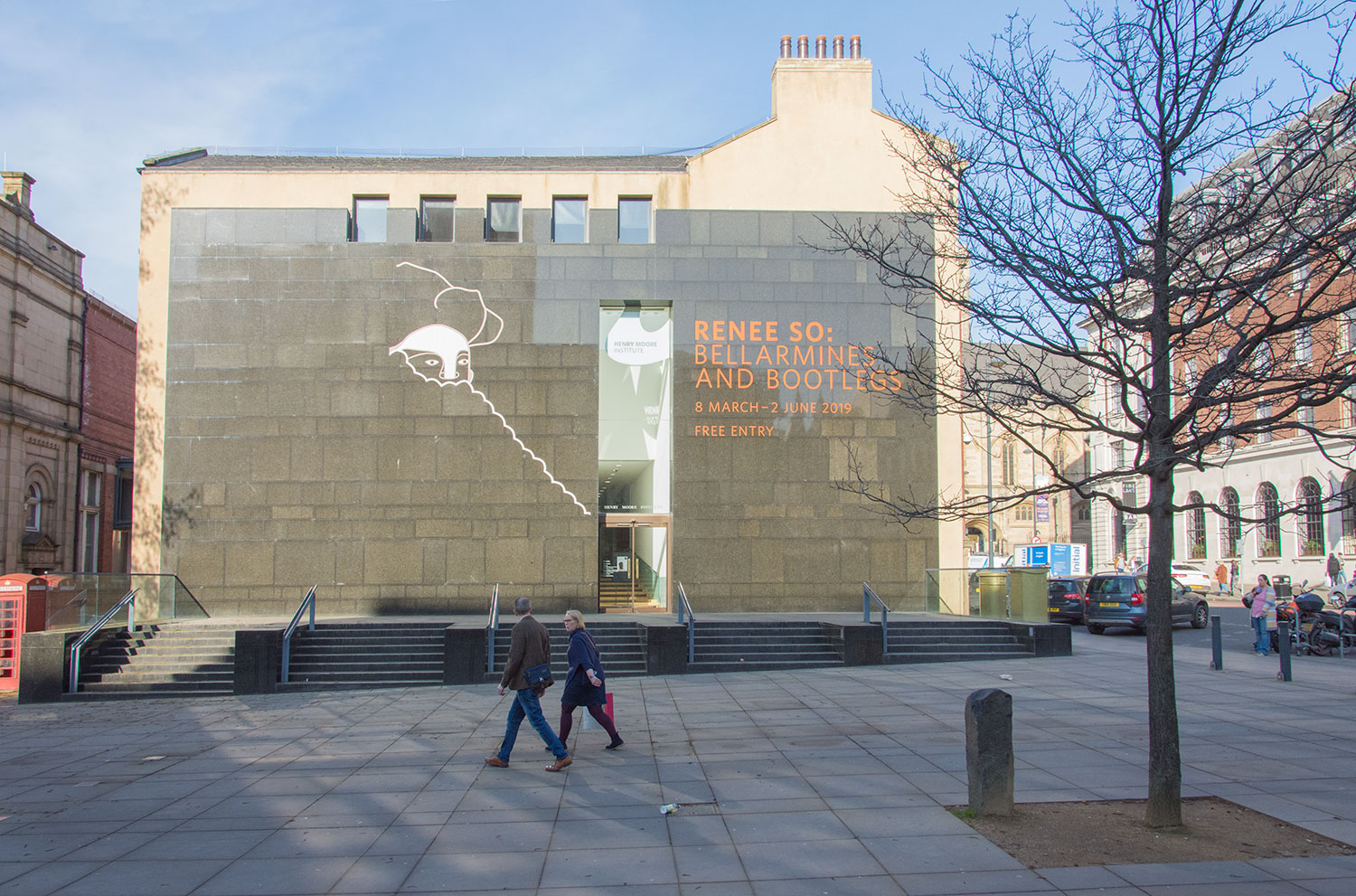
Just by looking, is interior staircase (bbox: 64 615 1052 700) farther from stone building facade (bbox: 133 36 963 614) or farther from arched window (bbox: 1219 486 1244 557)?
arched window (bbox: 1219 486 1244 557)

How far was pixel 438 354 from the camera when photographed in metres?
21.5

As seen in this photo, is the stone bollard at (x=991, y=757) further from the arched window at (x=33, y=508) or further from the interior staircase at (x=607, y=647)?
the arched window at (x=33, y=508)

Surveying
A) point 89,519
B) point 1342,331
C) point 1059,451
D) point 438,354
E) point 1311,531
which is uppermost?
point 1059,451

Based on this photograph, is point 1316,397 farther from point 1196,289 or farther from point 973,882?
point 973,882

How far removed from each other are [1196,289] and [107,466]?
1824 inches

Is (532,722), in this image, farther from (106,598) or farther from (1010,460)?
(1010,460)

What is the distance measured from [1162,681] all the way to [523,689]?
5655 millimetres

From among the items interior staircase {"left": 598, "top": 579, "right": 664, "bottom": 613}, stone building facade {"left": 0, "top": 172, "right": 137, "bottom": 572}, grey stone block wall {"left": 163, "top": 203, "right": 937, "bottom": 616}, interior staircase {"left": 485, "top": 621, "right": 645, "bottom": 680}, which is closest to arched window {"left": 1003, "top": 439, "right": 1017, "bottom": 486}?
grey stone block wall {"left": 163, "top": 203, "right": 937, "bottom": 616}

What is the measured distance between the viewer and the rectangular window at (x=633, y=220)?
22359 mm

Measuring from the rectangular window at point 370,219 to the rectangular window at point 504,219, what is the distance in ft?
7.99

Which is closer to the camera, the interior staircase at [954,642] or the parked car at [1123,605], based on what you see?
the interior staircase at [954,642]

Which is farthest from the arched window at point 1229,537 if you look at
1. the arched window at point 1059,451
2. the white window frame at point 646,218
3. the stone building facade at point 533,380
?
the white window frame at point 646,218

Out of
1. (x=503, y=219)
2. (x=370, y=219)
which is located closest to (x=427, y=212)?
(x=370, y=219)

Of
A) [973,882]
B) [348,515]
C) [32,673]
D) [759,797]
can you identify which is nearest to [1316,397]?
[973,882]
